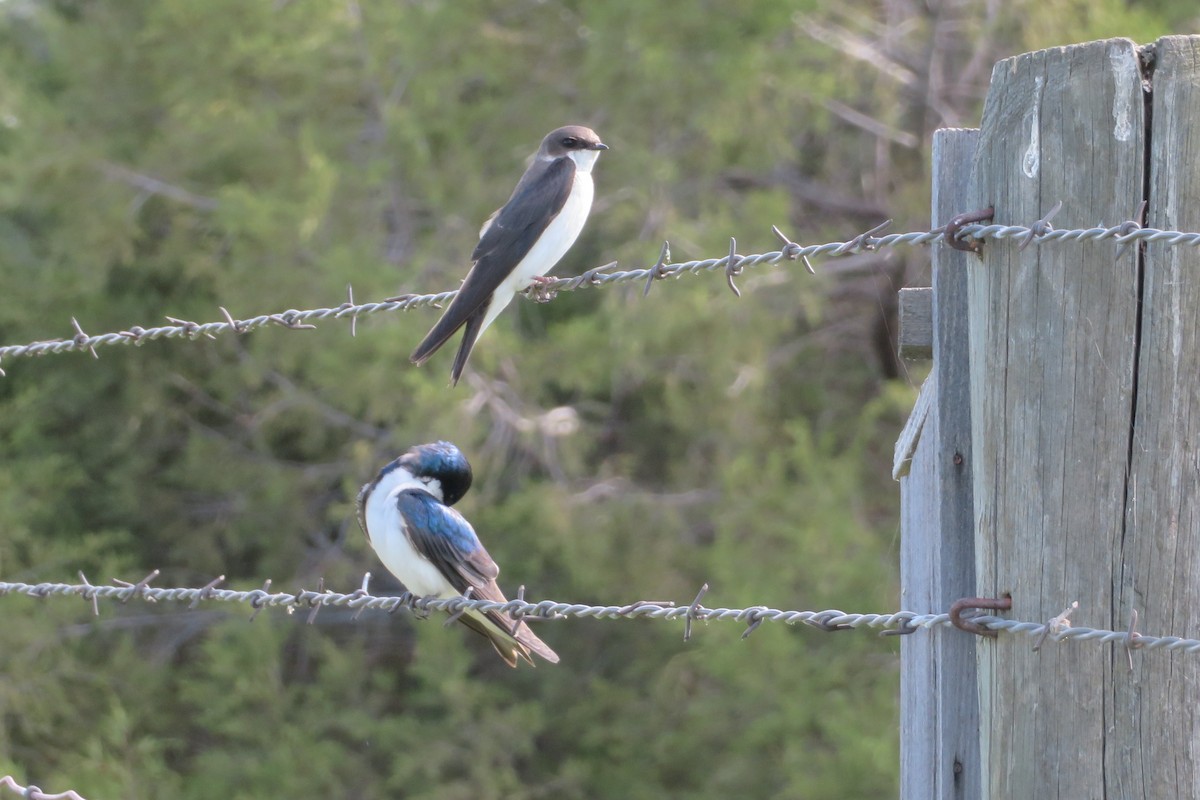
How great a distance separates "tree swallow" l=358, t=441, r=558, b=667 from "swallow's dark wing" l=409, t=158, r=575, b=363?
0.41 metres

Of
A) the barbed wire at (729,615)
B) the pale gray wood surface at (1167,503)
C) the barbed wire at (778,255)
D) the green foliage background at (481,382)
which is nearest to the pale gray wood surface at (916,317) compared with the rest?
the barbed wire at (778,255)

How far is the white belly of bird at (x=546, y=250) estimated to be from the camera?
4891 mm

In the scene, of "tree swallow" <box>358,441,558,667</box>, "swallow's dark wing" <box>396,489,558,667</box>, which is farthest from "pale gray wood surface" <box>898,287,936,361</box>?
"swallow's dark wing" <box>396,489,558,667</box>

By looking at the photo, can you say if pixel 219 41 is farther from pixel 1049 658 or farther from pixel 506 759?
pixel 1049 658

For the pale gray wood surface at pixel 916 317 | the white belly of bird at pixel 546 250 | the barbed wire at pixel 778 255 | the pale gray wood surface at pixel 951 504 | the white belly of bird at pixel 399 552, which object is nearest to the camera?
the barbed wire at pixel 778 255

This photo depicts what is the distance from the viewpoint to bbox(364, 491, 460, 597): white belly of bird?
4605 mm

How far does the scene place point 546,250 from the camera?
195 inches

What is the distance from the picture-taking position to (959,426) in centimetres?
242

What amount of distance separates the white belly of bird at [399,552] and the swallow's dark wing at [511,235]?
507 millimetres

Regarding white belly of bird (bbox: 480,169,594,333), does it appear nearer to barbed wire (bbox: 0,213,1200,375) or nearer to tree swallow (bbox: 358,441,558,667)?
barbed wire (bbox: 0,213,1200,375)

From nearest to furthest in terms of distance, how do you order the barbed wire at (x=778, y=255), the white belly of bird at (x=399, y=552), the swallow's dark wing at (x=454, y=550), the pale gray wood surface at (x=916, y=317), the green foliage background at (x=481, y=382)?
the barbed wire at (x=778, y=255)
the pale gray wood surface at (x=916, y=317)
the swallow's dark wing at (x=454, y=550)
the white belly of bird at (x=399, y=552)
the green foliage background at (x=481, y=382)

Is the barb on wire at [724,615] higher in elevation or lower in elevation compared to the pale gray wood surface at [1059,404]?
lower

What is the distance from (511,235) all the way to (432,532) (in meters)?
1.05

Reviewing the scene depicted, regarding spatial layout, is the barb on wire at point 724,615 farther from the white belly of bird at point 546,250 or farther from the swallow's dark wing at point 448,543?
the white belly of bird at point 546,250
